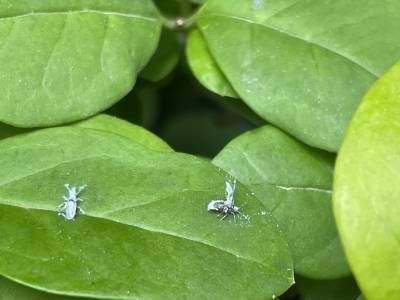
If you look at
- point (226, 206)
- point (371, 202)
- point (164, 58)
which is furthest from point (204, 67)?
point (371, 202)

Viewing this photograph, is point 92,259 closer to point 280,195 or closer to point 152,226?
point 152,226

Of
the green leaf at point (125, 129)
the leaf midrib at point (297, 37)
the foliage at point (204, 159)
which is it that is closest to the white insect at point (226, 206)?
the foliage at point (204, 159)

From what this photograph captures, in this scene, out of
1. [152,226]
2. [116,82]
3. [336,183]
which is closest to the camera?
[336,183]

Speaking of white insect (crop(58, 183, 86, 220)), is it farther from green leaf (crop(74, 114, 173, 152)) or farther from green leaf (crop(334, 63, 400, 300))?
green leaf (crop(334, 63, 400, 300))

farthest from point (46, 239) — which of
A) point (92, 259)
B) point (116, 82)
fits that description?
point (116, 82)

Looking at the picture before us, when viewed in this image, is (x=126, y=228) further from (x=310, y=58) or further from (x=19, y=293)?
(x=310, y=58)

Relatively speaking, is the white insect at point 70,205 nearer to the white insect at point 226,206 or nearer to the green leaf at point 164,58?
the white insect at point 226,206
